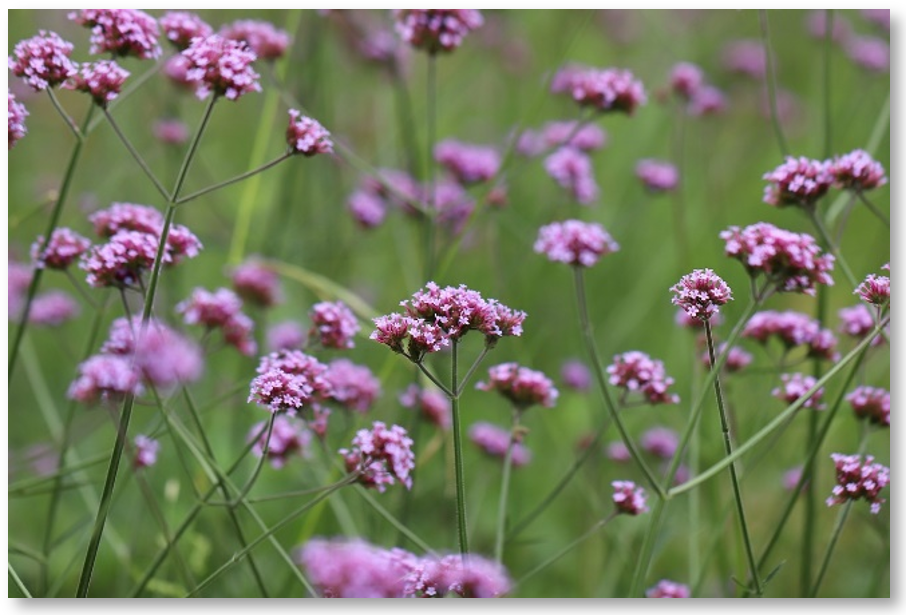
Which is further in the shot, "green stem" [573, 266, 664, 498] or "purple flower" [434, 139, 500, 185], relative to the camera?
"purple flower" [434, 139, 500, 185]

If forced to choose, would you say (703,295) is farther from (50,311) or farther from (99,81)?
(50,311)

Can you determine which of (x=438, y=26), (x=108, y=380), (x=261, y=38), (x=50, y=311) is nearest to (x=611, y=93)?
(x=438, y=26)

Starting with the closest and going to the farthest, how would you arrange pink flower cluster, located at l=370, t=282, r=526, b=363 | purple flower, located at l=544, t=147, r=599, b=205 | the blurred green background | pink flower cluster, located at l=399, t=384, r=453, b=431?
pink flower cluster, located at l=370, t=282, r=526, b=363 < pink flower cluster, located at l=399, t=384, r=453, b=431 < the blurred green background < purple flower, located at l=544, t=147, r=599, b=205

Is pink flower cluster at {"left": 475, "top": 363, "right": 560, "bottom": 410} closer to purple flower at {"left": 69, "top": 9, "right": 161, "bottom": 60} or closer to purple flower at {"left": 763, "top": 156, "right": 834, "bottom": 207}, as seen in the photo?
purple flower at {"left": 763, "top": 156, "right": 834, "bottom": 207}

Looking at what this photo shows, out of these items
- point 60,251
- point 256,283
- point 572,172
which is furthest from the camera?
point 572,172

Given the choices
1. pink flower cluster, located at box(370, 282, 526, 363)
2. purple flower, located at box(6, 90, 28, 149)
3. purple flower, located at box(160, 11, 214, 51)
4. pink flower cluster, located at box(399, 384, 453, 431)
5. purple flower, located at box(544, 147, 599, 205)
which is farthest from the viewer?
purple flower, located at box(544, 147, 599, 205)

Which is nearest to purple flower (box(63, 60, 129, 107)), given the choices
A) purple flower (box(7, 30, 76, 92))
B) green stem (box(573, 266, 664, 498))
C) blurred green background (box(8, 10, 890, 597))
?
purple flower (box(7, 30, 76, 92))
